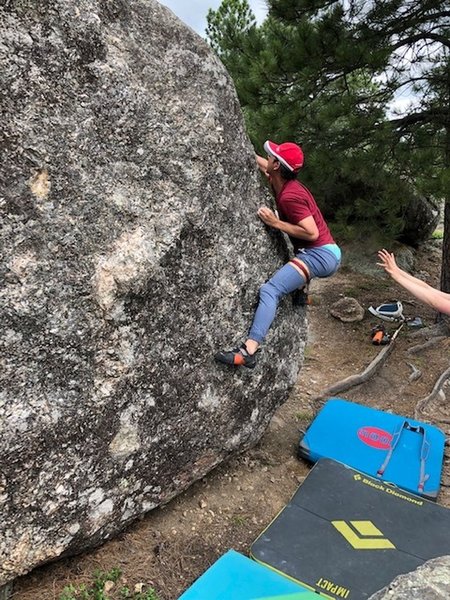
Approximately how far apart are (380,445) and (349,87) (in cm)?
481

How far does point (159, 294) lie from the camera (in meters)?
3.38

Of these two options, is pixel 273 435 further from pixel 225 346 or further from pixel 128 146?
pixel 128 146

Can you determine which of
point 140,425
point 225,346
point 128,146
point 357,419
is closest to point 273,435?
point 357,419

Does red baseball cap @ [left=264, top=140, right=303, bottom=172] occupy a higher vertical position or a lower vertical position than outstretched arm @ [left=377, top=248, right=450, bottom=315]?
higher

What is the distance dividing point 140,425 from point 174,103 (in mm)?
2098

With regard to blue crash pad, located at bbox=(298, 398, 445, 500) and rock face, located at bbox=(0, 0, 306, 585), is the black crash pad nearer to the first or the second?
blue crash pad, located at bbox=(298, 398, 445, 500)

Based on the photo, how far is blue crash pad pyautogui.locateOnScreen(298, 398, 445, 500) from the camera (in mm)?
4504

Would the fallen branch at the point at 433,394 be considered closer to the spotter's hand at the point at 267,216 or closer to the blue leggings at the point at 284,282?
the blue leggings at the point at 284,282

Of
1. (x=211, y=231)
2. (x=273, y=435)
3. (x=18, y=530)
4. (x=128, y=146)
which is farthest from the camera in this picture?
(x=273, y=435)

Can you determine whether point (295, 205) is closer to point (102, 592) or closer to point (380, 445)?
point (380, 445)

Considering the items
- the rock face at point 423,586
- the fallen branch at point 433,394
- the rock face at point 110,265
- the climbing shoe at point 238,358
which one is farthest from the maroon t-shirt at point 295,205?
the fallen branch at point 433,394

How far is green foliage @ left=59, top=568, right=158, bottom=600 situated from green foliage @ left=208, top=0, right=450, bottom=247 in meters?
5.15

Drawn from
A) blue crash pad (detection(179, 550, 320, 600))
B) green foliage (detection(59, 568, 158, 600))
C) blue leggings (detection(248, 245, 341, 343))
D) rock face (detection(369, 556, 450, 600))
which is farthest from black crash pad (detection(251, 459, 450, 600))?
blue leggings (detection(248, 245, 341, 343))

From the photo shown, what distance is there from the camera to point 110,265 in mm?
3121
